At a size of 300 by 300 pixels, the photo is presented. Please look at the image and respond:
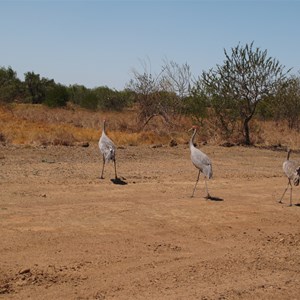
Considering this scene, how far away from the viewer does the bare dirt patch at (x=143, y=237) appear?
7074mm

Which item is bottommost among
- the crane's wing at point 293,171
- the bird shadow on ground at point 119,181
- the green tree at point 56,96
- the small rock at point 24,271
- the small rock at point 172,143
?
the small rock at point 24,271

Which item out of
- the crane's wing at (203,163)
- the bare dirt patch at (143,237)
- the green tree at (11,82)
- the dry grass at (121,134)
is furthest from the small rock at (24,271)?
the green tree at (11,82)

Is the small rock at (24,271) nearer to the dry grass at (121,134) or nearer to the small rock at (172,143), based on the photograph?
the dry grass at (121,134)

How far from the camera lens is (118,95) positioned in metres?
52.7

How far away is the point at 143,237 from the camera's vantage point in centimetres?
920

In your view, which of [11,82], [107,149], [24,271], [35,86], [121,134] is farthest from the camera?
[35,86]

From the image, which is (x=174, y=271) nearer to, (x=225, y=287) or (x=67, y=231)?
(x=225, y=287)

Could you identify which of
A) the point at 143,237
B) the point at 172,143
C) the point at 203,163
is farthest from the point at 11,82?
the point at 143,237

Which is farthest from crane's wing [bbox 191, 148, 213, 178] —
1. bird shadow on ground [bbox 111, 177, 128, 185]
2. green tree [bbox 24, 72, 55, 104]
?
green tree [bbox 24, 72, 55, 104]

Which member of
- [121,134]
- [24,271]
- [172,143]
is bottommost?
[24,271]

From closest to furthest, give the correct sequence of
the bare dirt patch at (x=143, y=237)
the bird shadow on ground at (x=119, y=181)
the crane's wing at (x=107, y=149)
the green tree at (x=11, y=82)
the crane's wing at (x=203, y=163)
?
the bare dirt patch at (x=143, y=237)
the crane's wing at (x=203, y=163)
the bird shadow on ground at (x=119, y=181)
the crane's wing at (x=107, y=149)
the green tree at (x=11, y=82)

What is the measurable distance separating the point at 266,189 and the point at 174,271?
7.41 m

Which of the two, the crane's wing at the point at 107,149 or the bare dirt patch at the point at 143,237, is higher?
the crane's wing at the point at 107,149

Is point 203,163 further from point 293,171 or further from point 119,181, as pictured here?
point 119,181
